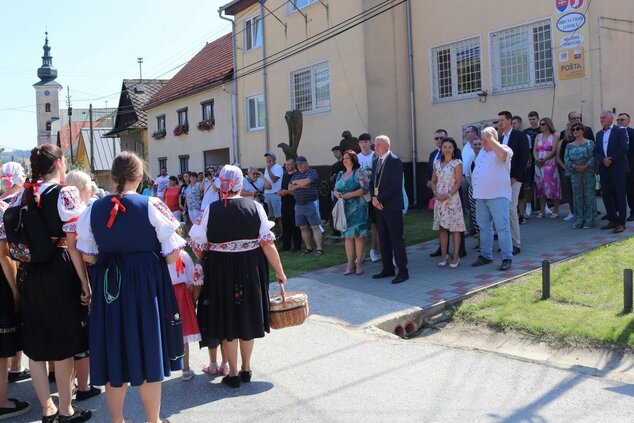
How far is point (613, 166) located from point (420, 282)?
412cm

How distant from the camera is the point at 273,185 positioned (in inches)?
489

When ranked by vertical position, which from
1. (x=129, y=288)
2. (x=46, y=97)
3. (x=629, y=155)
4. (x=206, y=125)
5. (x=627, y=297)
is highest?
(x=46, y=97)

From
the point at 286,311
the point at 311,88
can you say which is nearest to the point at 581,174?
the point at 286,311

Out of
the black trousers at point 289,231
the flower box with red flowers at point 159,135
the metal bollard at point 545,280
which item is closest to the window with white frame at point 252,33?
the flower box with red flowers at point 159,135

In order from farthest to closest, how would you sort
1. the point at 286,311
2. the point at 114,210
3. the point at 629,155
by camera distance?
1. the point at 629,155
2. the point at 286,311
3. the point at 114,210

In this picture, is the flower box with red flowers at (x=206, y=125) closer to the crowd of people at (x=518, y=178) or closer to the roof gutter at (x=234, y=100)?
the roof gutter at (x=234, y=100)

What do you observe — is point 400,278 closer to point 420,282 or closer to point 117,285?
point 420,282

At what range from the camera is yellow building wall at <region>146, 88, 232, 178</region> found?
80.8ft

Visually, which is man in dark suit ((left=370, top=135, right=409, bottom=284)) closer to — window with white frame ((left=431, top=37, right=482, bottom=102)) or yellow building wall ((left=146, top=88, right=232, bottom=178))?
window with white frame ((left=431, top=37, right=482, bottom=102))

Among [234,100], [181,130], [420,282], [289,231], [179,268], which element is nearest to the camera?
[179,268]

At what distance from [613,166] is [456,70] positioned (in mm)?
6568

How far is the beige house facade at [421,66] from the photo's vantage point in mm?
12750

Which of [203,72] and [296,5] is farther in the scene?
[203,72]

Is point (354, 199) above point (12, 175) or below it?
below
